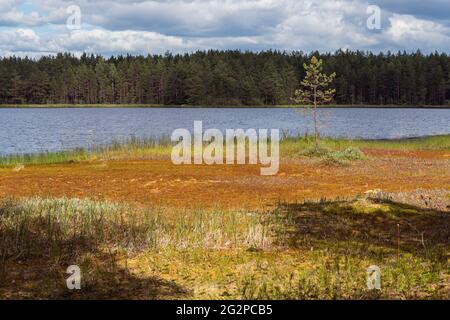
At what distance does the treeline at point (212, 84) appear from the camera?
14512 cm

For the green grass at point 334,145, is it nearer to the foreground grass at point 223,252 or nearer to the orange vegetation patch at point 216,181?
the orange vegetation patch at point 216,181

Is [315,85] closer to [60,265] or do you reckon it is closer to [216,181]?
[216,181]

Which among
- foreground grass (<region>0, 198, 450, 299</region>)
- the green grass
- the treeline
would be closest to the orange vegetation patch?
the green grass

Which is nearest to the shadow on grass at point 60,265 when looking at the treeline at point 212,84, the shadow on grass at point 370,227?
the shadow on grass at point 370,227

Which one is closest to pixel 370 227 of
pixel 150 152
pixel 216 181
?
pixel 216 181

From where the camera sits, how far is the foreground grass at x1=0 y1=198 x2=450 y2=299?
25.5 ft

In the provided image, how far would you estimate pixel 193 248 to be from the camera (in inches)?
396

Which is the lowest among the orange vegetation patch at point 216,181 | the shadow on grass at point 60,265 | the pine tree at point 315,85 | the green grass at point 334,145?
the orange vegetation patch at point 216,181

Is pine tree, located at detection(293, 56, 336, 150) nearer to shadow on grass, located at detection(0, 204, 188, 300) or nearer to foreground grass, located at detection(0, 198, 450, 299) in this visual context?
foreground grass, located at detection(0, 198, 450, 299)

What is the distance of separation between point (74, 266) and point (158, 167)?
20004 mm

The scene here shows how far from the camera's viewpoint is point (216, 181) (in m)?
23.3

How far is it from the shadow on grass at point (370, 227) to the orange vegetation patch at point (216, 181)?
2995 mm

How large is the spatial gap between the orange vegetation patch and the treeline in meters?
114

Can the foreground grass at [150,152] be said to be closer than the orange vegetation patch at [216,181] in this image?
No
